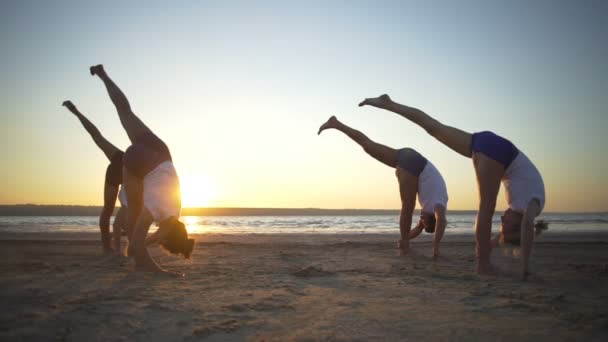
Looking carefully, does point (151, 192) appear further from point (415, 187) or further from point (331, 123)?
point (415, 187)

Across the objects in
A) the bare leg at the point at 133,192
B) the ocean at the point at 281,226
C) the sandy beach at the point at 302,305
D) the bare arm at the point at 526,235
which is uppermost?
the bare leg at the point at 133,192

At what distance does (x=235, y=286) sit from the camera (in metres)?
3.86

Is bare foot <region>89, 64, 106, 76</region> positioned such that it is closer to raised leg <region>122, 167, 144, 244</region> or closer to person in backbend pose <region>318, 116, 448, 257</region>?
raised leg <region>122, 167, 144, 244</region>

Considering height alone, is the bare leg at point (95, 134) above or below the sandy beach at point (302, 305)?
above

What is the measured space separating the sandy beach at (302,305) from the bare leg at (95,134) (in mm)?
2686

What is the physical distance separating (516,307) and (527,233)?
5.96 ft

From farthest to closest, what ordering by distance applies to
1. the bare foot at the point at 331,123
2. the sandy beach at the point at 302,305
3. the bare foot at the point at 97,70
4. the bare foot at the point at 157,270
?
1. the bare foot at the point at 331,123
2. the bare foot at the point at 97,70
3. the bare foot at the point at 157,270
4. the sandy beach at the point at 302,305

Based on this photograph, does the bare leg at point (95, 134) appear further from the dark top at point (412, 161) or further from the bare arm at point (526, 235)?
the bare arm at point (526, 235)

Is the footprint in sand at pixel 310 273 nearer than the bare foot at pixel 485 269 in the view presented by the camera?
Yes

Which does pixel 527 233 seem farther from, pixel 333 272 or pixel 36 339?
pixel 36 339

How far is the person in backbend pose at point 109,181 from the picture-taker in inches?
277

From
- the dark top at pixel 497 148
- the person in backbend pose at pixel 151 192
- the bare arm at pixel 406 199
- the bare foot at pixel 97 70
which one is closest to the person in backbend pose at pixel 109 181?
the bare foot at pixel 97 70

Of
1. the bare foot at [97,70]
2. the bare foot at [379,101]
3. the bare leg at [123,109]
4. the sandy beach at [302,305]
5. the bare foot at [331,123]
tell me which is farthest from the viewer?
the bare foot at [331,123]

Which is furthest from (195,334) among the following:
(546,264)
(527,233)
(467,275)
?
(546,264)
